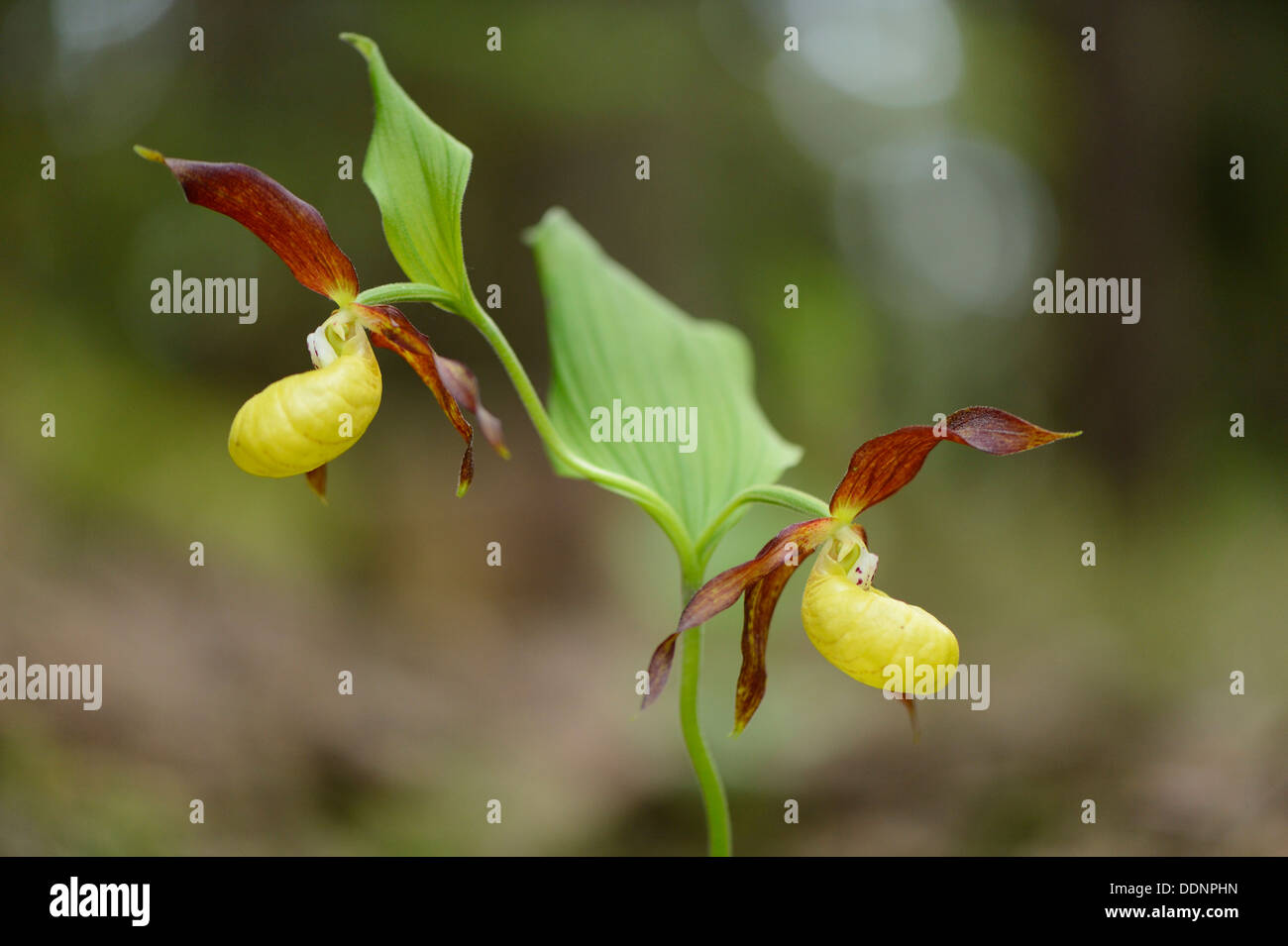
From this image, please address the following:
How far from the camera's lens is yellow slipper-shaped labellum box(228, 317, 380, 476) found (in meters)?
1.02

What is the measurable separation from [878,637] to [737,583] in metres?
0.20

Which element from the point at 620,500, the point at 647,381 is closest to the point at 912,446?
the point at 647,381

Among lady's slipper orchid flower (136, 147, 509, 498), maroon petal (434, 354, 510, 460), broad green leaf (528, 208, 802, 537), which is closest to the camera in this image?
maroon petal (434, 354, 510, 460)

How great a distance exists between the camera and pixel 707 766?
1157mm

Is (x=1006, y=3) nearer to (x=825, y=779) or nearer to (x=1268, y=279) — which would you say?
(x=1268, y=279)

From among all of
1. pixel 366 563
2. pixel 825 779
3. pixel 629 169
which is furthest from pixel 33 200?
pixel 825 779

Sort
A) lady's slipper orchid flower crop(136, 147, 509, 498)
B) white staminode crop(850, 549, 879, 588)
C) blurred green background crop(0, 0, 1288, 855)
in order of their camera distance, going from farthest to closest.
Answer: blurred green background crop(0, 0, 1288, 855) < white staminode crop(850, 549, 879, 588) < lady's slipper orchid flower crop(136, 147, 509, 498)

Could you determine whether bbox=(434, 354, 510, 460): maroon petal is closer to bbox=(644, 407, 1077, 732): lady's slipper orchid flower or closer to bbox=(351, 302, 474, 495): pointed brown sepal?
bbox=(351, 302, 474, 495): pointed brown sepal

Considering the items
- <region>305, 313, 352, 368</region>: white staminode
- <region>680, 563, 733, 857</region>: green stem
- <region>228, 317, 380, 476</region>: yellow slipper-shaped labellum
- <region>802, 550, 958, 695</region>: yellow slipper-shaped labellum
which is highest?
<region>305, 313, 352, 368</region>: white staminode

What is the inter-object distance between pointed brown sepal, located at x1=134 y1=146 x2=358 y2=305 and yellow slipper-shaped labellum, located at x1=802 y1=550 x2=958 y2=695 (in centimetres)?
76

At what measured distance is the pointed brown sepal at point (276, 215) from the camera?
100cm

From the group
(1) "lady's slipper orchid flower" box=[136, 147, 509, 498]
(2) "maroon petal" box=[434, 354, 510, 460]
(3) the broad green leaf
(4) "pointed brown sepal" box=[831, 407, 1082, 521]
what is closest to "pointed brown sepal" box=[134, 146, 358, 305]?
(1) "lady's slipper orchid flower" box=[136, 147, 509, 498]

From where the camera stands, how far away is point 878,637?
3.44ft
